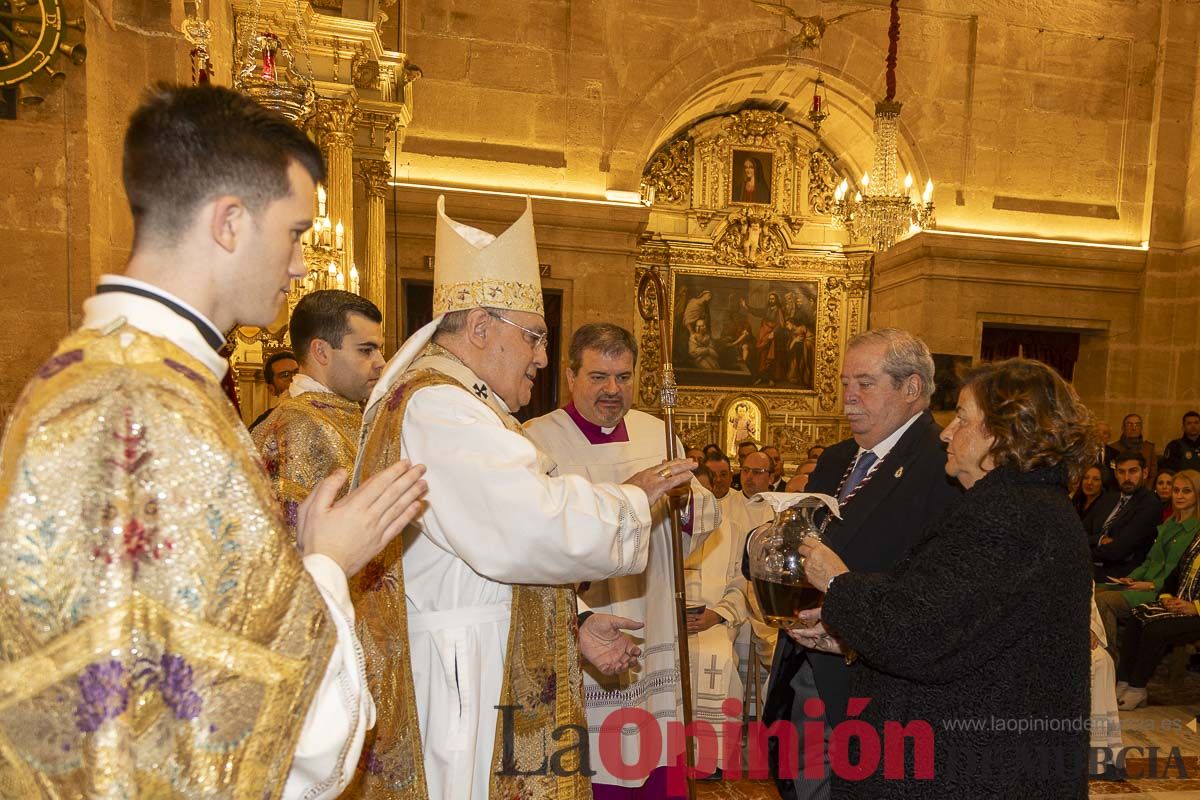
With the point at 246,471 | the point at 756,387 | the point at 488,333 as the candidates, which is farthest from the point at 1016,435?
the point at 756,387

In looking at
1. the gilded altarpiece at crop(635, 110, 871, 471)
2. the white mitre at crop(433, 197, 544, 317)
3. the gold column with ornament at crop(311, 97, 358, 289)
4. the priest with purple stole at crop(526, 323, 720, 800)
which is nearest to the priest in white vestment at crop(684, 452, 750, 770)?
the priest with purple stole at crop(526, 323, 720, 800)

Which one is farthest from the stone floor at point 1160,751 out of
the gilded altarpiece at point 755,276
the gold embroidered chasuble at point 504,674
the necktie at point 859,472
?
the gilded altarpiece at point 755,276

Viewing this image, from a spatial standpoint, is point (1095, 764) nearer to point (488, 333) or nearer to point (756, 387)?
point (488, 333)

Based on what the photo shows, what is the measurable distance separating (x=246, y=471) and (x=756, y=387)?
12.5m

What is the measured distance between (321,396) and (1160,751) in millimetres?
5177

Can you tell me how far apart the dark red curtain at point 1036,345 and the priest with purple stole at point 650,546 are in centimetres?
1064

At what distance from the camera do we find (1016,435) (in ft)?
6.43

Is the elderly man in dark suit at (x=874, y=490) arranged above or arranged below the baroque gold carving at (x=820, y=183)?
below

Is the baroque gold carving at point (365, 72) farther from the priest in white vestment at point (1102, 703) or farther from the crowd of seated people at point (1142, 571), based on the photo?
the crowd of seated people at point (1142, 571)

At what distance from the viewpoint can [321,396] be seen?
121 inches

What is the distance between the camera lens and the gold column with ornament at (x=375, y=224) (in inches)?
311

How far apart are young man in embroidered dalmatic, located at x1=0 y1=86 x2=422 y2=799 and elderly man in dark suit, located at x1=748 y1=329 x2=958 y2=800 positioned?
5.29 feet

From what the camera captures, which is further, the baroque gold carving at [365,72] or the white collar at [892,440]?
the baroque gold carving at [365,72]

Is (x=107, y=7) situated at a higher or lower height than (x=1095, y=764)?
higher
